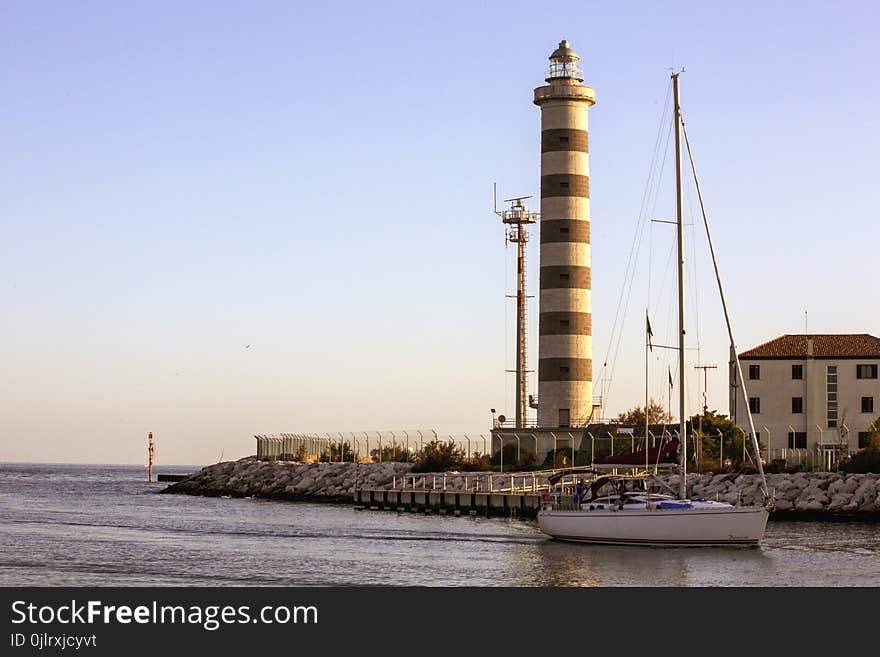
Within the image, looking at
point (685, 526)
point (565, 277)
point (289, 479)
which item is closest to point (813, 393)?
point (565, 277)

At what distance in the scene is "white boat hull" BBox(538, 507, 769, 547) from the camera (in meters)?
40.8

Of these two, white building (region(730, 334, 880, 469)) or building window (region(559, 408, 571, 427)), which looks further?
white building (region(730, 334, 880, 469))

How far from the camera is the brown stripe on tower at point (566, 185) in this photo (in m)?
69.7

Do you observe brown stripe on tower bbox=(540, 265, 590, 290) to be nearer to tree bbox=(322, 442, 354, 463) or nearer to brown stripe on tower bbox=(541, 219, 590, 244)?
brown stripe on tower bbox=(541, 219, 590, 244)

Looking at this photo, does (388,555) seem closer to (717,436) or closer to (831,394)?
(717,436)

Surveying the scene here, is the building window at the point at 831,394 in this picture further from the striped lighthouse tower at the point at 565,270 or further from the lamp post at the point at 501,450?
the lamp post at the point at 501,450

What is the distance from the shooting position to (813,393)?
7594cm

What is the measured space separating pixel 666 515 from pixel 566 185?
3164 cm

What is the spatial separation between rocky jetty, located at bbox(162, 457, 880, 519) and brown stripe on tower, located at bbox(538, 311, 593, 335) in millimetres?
8579

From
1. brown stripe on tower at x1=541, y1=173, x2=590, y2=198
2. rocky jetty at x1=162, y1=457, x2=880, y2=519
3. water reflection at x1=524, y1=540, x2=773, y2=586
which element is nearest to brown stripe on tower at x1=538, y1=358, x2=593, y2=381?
rocky jetty at x1=162, y1=457, x2=880, y2=519

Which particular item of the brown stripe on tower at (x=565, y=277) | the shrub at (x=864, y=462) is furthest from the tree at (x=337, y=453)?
the shrub at (x=864, y=462)
